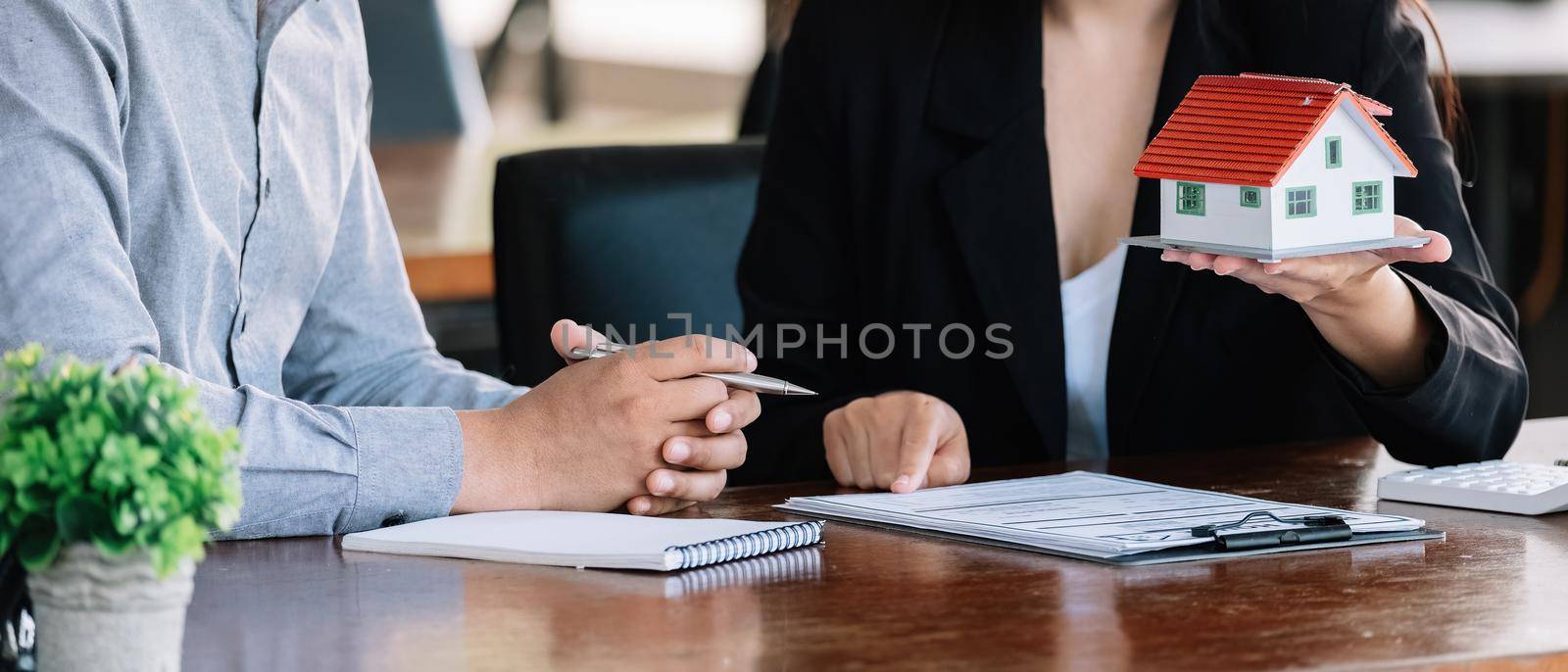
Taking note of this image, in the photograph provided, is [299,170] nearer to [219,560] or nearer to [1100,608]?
[219,560]

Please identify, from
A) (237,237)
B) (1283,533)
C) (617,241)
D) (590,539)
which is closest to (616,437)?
(590,539)

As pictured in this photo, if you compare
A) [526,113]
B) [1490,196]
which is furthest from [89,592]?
[526,113]

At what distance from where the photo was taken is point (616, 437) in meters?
1.08

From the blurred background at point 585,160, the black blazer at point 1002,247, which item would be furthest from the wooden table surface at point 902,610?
the blurred background at point 585,160

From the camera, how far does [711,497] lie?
113 cm

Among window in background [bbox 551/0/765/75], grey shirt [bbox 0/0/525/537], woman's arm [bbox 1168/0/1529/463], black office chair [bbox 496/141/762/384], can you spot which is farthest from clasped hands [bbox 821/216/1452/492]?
window in background [bbox 551/0/765/75]

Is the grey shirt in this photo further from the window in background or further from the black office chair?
the window in background

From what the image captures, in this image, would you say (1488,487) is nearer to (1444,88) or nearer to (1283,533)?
(1283,533)

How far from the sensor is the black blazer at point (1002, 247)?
1381mm

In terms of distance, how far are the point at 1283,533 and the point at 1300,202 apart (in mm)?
208

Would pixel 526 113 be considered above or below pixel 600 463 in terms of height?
above

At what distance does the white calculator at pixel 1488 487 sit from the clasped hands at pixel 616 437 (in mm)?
466

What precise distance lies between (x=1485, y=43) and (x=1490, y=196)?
0.45m

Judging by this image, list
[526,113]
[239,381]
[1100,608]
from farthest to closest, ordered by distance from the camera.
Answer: [526,113] < [239,381] < [1100,608]
